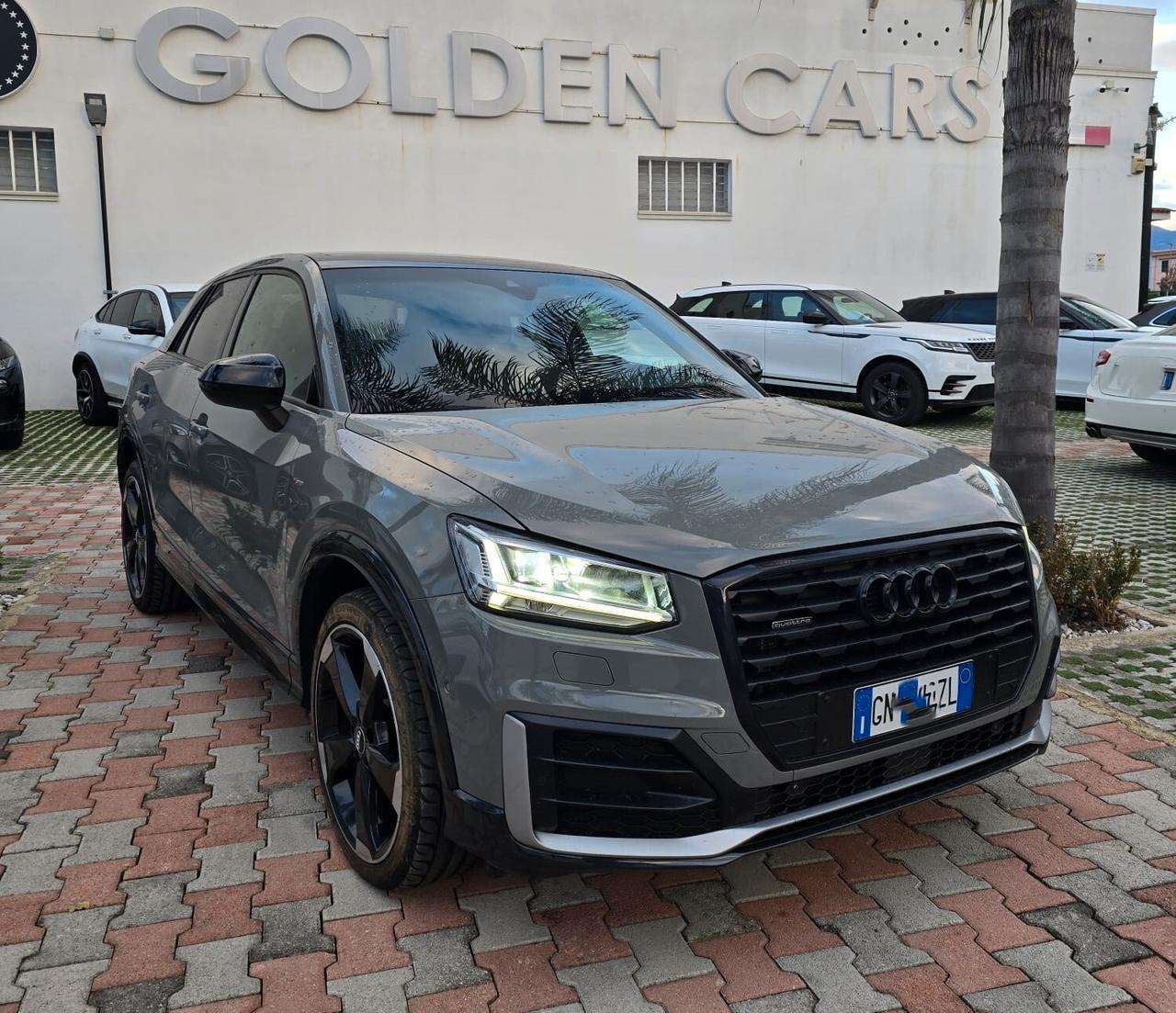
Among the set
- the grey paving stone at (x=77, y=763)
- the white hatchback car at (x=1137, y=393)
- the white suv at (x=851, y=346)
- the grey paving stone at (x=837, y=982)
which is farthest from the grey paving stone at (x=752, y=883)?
the white suv at (x=851, y=346)

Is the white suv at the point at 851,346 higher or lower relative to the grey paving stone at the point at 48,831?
higher

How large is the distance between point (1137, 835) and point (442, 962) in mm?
2002

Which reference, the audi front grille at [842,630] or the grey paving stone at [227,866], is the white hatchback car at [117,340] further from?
the audi front grille at [842,630]

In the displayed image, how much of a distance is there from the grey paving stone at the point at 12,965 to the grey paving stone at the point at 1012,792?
2.60 meters

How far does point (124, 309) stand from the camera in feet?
40.4

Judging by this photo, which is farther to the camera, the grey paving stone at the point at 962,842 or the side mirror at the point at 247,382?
the side mirror at the point at 247,382

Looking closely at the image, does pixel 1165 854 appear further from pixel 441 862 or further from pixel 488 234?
pixel 488 234

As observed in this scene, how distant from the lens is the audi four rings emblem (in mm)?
2367

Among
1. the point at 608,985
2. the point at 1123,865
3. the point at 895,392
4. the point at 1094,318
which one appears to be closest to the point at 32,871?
the point at 608,985

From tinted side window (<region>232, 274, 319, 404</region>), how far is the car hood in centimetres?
44

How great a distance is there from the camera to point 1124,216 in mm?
19312

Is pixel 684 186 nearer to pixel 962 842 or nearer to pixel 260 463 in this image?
pixel 260 463

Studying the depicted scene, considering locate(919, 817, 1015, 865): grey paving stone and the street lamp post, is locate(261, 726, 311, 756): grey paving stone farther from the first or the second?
the street lamp post

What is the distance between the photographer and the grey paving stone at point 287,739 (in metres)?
3.69
